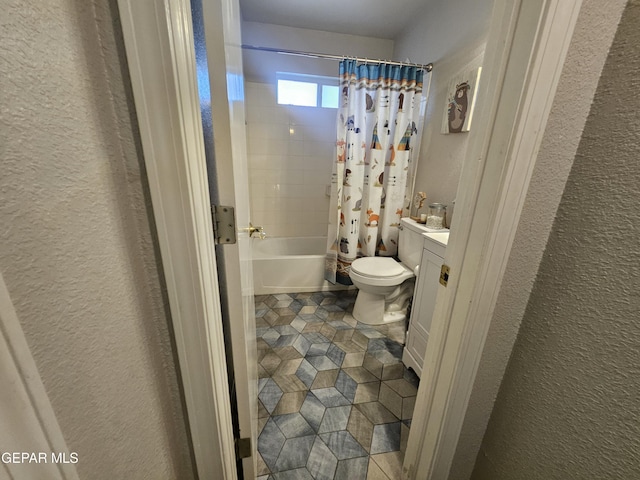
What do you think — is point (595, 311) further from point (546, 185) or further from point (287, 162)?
point (287, 162)

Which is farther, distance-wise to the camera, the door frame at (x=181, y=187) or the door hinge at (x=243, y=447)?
the door hinge at (x=243, y=447)

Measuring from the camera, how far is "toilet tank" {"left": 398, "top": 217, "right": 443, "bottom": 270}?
5.64 ft

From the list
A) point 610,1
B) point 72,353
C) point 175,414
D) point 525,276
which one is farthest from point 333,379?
point 610,1

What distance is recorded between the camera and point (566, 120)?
54 centimetres

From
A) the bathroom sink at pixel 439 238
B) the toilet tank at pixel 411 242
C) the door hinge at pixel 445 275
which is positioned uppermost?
the door hinge at pixel 445 275

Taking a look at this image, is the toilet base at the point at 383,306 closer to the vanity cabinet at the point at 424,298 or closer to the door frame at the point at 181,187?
the vanity cabinet at the point at 424,298

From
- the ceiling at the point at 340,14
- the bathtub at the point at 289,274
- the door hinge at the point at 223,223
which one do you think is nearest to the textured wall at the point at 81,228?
the door hinge at the point at 223,223

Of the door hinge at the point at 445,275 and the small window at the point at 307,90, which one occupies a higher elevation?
the small window at the point at 307,90

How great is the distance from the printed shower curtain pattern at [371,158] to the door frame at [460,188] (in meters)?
1.47

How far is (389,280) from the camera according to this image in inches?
68.4

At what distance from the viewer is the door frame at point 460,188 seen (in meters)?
0.42

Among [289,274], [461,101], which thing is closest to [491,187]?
[461,101]

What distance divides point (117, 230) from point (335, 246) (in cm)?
195

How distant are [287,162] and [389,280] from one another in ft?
5.77
